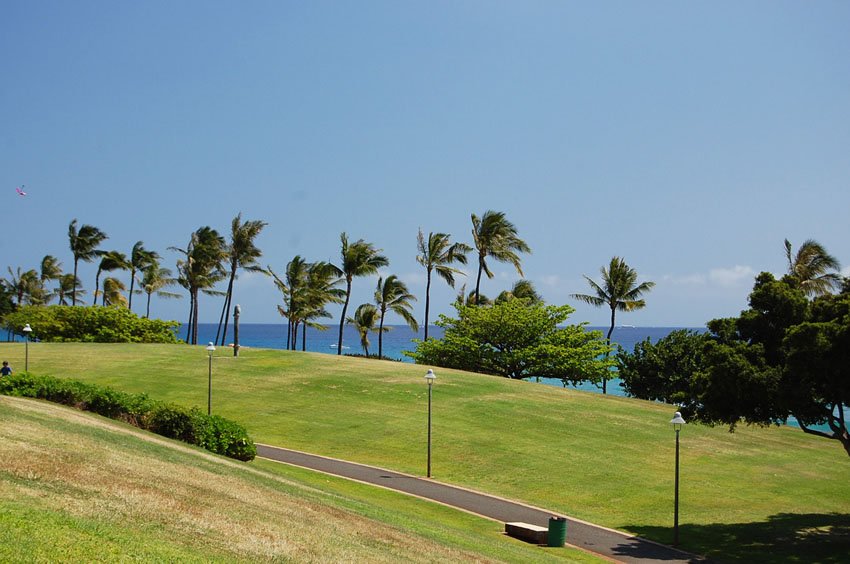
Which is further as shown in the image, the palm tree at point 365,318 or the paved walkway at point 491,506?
the palm tree at point 365,318

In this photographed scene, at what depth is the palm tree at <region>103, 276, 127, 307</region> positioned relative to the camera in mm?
105625

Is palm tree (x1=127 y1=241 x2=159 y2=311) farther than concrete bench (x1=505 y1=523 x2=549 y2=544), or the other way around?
palm tree (x1=127 y1=241 x2=159 y2=311)

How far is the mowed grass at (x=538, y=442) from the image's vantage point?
27641mm

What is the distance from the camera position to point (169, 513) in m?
12.4

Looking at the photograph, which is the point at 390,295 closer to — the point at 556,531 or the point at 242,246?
the point at 242,246

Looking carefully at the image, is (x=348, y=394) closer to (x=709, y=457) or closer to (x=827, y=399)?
(x=709, y=457)

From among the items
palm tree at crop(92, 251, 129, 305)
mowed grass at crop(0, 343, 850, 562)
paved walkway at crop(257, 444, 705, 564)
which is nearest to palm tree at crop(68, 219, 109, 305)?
palm tree at crop(92, 251, 129, 305)

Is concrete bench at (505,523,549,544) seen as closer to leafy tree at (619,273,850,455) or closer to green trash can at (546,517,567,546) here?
green trash can at (546,517,567,546)

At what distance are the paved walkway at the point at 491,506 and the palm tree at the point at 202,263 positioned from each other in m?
48.5

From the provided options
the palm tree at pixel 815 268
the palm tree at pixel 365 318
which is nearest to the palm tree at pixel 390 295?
the palm tree at pixel 365 318

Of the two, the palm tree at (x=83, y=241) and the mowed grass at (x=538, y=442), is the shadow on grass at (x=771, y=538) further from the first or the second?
the palm tree at (x=83, y=241)

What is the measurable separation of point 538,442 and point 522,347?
90.1ft

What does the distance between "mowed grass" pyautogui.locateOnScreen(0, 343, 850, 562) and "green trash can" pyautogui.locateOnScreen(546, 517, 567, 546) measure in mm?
4756

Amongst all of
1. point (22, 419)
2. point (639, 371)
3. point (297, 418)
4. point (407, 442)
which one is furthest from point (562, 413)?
point (22, 419)
